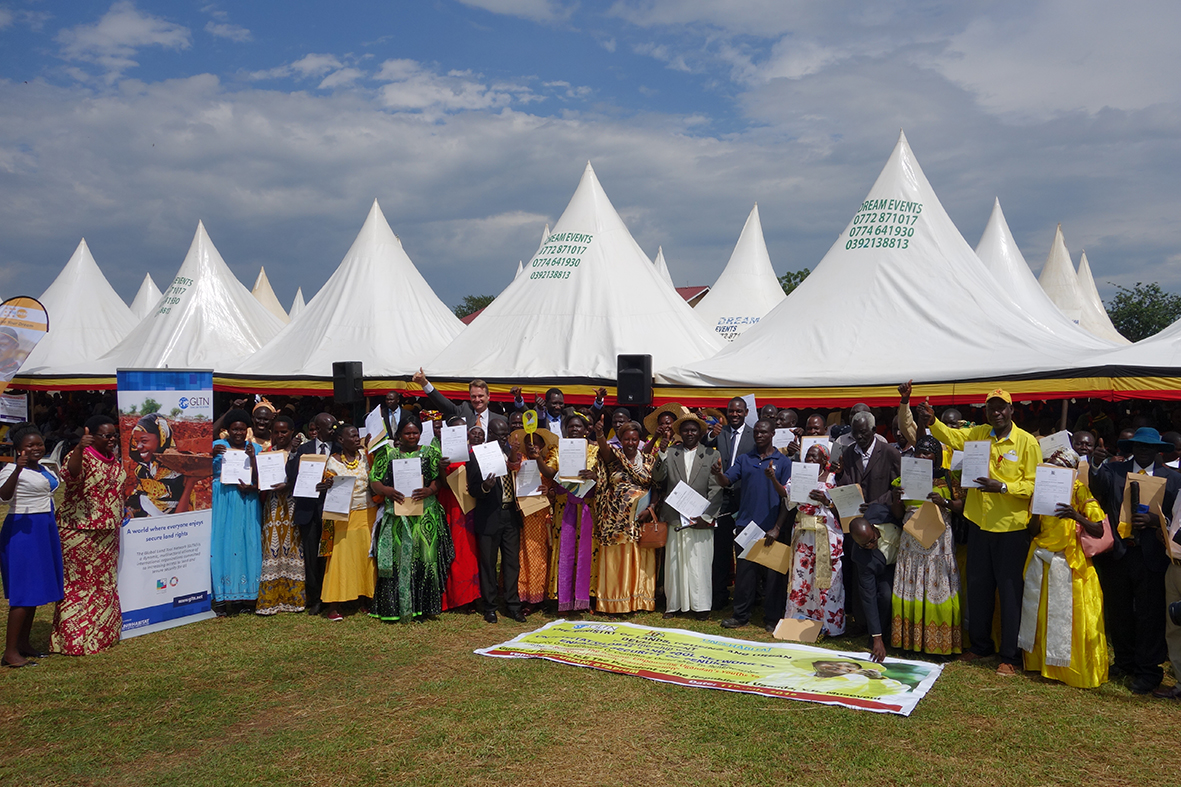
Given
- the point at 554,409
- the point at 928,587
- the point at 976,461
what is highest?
the point at 554,409

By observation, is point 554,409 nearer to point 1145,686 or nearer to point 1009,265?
point 1145,686

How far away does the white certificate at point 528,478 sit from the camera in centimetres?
648

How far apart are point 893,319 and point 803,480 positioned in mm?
5568

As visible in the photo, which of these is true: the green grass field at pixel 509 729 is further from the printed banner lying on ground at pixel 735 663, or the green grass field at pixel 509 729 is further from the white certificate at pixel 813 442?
the white certificate at pixel 813 442

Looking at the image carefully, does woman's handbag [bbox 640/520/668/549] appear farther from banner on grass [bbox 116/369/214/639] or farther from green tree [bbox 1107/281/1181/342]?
green tree [bbox 1107/281/1181/342]

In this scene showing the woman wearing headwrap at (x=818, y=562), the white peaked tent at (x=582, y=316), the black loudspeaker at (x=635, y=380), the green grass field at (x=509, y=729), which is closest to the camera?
→ the green grass field at (x=509, y=729)

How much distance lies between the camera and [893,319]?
34.4 feet

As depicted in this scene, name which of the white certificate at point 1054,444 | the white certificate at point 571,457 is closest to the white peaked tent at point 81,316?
the white certificate at point 571,457

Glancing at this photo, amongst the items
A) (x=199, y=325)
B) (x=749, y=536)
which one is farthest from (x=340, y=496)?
(x=199, y=325)

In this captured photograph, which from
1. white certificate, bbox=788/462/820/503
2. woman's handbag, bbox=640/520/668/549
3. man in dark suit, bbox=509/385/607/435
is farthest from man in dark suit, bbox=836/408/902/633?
man in dark suit, bbox=509/385/607/435

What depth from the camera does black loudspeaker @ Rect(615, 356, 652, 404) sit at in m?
10.3

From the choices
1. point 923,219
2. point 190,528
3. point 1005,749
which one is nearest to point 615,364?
point 923,219

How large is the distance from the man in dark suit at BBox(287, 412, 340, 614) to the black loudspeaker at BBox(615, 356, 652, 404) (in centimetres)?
435

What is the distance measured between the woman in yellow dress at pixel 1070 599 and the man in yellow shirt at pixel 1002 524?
153 mm
